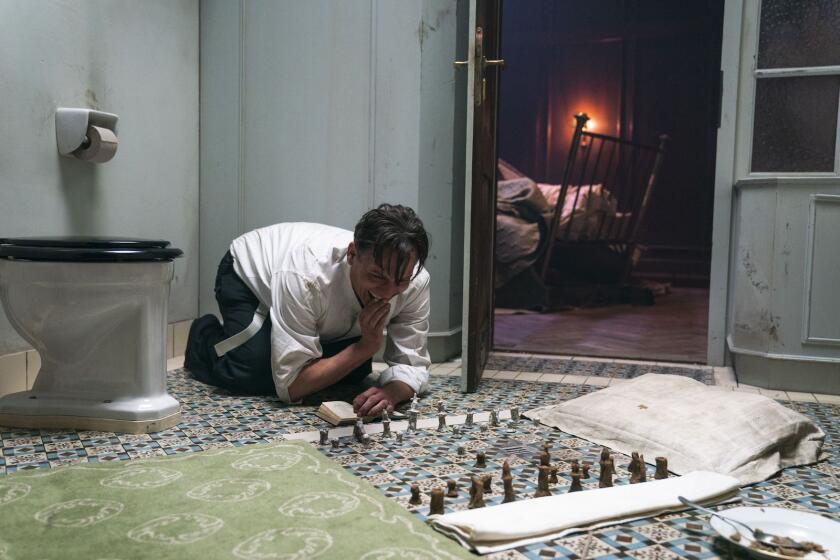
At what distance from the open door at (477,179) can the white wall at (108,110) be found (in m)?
1.25

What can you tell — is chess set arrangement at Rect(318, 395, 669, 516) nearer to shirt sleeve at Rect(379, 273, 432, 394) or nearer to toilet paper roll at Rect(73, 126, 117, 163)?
shirt sleeve at Rect(379, 273, 432, 394)

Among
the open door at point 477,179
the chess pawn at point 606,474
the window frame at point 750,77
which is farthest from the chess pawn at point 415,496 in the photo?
the window frame at point 750,77

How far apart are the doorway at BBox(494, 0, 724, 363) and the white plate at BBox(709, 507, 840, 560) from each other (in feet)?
11.9

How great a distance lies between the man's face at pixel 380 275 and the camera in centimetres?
209

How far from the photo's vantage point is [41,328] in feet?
6.89

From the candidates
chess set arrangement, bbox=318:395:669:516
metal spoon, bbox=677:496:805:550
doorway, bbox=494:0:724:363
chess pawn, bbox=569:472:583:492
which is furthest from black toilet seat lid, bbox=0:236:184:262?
doorway, bbox=494:0:724:363

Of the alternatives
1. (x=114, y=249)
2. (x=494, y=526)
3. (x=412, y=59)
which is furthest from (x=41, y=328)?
(x=412, y=59)

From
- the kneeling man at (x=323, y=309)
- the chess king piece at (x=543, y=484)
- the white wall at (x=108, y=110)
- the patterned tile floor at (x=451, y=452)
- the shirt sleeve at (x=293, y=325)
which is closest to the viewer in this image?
the patterned tile floor at (x=451, y=452)

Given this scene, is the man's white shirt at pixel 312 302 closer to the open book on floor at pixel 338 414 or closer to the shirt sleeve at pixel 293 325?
the shirt sleeve at pixel 293 325

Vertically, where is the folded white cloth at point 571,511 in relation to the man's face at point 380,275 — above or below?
below

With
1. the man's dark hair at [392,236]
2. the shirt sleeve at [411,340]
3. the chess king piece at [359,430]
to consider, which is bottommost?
the chess king piece at [359,430]

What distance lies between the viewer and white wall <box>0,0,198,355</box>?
2.41 meters

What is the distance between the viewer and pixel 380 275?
211 cm

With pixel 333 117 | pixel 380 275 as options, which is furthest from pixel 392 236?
pixel 333 117
